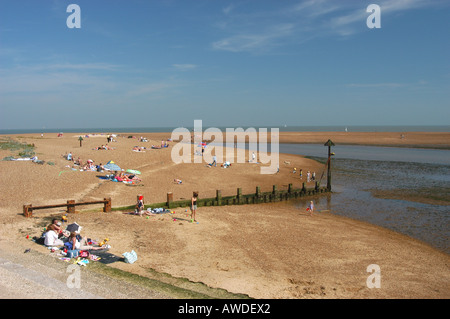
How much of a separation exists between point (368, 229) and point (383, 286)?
7.57 m

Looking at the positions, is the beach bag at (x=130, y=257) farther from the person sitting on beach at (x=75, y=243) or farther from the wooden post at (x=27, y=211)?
the wooden post at (x=27, y=211)

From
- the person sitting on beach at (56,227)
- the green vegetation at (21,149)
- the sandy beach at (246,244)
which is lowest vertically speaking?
the sandy beach at (246,244)

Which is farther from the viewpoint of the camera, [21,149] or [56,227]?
[21,149]

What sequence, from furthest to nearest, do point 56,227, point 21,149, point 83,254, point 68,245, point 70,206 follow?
point 21,149
point 70,206
point 56,227
point 68,245
point 83,254

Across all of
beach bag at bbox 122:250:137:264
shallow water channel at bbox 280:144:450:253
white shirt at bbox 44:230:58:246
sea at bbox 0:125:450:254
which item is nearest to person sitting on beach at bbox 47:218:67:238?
white shirt at bbox 44:230:58:246

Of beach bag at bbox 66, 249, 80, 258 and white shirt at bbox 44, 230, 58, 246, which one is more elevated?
white shirt at bbox 44, 230, 58, 246

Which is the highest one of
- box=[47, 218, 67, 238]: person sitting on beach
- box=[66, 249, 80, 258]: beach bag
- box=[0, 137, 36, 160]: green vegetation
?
box=[0, 137, 36, 160]: green vegetation

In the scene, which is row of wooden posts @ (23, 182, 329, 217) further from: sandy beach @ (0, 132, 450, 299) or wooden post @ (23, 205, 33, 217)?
sandy beach @ (0, 132, 450, 299)

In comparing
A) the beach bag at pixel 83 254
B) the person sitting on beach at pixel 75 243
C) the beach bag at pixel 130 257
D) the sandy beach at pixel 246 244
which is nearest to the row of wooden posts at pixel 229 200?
the sandy beach at pixel 246 244

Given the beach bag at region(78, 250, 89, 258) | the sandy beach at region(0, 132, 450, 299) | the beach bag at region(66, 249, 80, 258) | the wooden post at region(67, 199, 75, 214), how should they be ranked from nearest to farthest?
the sandy beach at region(0, 132, 450, 299) < the beach bag at region(66, 249, 80, 258) < the beach bag at region(78, 250, 89, 258) < the wooden post at region(67, 199, 75, 214)

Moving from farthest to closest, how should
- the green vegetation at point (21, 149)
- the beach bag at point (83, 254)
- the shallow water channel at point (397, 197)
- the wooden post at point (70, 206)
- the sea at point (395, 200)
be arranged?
the green vegetation at point (21, 149), the shallow water channel at point (397, 197), the sea at point (395, 200), the wooden post at point (70, 206), the beach bag at point (83, 254)

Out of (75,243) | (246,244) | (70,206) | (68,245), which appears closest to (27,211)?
(70,206)

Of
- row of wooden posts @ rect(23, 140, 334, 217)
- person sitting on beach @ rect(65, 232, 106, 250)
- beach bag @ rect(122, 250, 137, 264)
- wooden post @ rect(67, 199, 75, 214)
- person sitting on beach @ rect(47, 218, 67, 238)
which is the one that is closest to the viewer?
beach bag @ rect(122, 250, 137, 264)

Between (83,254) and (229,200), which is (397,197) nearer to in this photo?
(229,200)
